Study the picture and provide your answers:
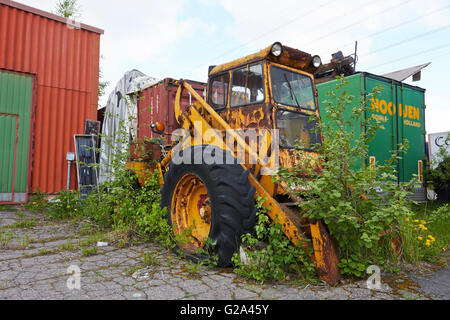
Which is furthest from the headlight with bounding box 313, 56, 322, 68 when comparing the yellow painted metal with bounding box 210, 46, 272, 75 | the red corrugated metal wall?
the red corrugated metal wall

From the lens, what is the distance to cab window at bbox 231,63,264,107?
3.99 m

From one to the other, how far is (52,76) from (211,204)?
7579mm

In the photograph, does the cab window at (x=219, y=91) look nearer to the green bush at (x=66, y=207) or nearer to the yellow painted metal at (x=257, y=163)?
the yellow painted metal at (x=257, y=163)

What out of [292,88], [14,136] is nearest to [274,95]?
[292,88]

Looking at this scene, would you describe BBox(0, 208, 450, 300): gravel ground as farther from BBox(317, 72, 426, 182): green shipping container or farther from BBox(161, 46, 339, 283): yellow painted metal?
BBox(317, 72, 426, 182): green shipping container

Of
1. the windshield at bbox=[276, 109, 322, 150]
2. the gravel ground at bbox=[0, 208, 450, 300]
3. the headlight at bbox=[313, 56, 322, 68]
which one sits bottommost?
the gravel ground at bbox=[0, 208, 450, 300]

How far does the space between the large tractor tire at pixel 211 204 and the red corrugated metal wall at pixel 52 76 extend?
586 centimetres

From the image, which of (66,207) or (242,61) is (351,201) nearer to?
(242,61)

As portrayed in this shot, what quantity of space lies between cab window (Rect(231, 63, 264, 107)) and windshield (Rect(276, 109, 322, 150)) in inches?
14.4

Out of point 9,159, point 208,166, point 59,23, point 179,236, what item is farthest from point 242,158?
point 59,23

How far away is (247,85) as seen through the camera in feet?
13.6

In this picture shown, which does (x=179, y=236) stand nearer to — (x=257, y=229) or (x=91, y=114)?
(x=257, y=229)
